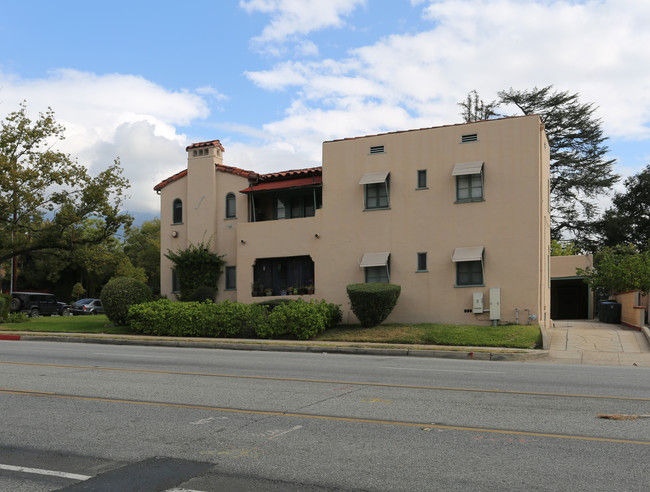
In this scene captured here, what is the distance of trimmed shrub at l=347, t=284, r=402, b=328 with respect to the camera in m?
22.7

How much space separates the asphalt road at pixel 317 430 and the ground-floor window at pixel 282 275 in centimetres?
1512

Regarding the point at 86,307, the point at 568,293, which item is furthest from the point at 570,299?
the point at 86,307

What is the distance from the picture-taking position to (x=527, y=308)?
23125mm

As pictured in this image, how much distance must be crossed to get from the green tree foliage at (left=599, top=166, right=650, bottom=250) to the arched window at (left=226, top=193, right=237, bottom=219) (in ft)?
102

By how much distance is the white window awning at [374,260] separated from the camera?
24.9 m

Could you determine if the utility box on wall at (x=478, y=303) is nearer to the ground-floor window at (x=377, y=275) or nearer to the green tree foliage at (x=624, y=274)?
the ground-floor window at (x=377, y=275)

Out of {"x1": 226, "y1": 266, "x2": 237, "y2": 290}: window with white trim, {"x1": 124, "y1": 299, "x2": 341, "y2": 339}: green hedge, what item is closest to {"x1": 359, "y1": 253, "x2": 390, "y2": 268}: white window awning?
{"x1": 124, "y1": 299, "x2": 341, "y2": 339}: green hedge

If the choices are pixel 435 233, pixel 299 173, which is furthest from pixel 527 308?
pixel 299 173

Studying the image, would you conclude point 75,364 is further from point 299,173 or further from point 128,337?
point 299,173

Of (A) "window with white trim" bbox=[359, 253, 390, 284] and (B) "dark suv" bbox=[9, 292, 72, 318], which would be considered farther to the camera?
(B) "dark suv" bbox=[9, 292, 72, 318]

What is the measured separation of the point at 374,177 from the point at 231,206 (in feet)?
25.9

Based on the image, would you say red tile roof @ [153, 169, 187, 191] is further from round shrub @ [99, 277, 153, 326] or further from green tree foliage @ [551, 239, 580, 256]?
green tree foliage @ [551, 239, 580, 256]

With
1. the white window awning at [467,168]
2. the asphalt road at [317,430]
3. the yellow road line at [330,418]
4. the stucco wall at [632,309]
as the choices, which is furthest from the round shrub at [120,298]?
the stucco wall at [632,309]

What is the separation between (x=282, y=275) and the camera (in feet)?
93.5
